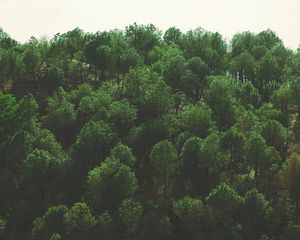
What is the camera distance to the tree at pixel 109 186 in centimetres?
9400

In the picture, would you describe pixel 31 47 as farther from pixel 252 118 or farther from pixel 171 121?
pixel 252 118

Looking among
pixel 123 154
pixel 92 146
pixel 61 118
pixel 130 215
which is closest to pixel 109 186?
pixel 130 215

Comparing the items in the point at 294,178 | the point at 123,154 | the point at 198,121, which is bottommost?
the point at 294,178

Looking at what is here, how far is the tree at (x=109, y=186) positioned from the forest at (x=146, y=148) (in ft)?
0.67

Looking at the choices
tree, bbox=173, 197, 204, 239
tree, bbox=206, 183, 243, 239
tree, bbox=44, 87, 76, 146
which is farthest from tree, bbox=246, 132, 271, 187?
tree, bbox=44, 87, 76, 146

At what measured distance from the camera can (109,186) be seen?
94625mm

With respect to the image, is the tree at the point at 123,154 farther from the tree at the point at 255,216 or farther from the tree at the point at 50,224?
the tree at the point at 255,216

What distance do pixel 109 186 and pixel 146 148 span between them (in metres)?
18.6

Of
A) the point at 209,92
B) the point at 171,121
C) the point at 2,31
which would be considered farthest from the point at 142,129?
the point at 2,31

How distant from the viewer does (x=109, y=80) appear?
148m

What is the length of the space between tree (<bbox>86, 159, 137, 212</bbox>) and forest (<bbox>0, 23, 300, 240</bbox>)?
0.20 meters

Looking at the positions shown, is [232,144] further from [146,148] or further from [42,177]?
[42,177]

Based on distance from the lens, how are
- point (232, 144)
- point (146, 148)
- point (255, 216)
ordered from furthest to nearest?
point (146, 148) → point (232, 144) → point (255, 216)

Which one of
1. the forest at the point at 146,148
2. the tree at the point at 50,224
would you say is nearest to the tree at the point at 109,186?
the forest at the point at 146,148
